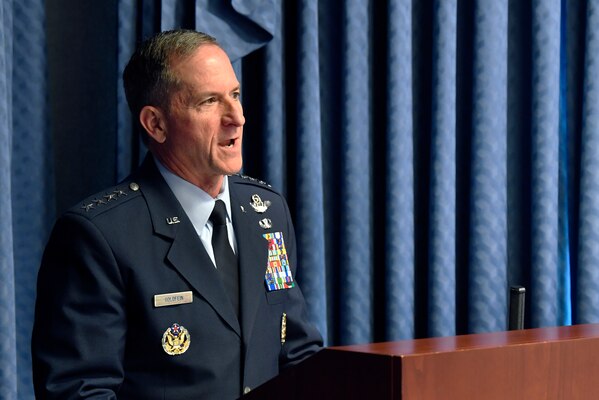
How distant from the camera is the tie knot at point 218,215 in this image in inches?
56.2

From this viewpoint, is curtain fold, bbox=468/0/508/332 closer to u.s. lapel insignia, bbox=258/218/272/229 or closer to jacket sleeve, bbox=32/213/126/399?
u.s. lapel insignia, bbox=258/218/272/229

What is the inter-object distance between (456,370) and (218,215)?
0.72 meters

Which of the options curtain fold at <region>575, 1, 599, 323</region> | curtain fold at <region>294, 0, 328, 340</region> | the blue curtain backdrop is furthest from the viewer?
curtain fold at <region>575, 1, 599, 323</region>

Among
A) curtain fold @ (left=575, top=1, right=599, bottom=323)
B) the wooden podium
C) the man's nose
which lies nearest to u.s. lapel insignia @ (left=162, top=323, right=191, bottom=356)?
the man's nose

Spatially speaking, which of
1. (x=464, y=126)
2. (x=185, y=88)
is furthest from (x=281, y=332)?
(x=464, y=126)

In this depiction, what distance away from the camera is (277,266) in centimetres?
154

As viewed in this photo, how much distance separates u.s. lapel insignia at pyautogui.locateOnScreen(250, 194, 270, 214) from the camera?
5.13ft

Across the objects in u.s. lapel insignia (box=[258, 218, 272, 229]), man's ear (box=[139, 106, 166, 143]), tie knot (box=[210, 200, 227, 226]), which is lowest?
u.s. lapel insignia (box=[258, 218, 272, 229])

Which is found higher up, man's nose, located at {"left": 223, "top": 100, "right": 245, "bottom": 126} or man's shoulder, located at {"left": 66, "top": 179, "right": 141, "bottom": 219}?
man's nose, located at {"left": 223, "top": 100, "right": 245, "bottom": 126}

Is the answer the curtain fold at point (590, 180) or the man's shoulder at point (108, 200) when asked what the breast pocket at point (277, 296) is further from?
the curtain fold at point (590, 180)

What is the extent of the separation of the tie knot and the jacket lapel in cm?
5

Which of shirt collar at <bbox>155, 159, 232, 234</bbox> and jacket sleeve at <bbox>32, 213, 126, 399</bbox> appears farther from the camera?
shirt collar at <bbox>155, 159, 232, 234</bbox>

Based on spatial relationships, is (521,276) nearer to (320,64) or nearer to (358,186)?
(358,186)

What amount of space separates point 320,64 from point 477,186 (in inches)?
17.7
